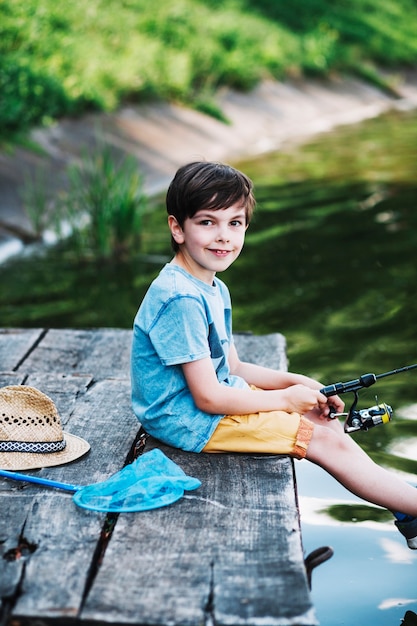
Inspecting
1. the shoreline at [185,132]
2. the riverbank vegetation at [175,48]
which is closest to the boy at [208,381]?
the shoreline at [185,132]

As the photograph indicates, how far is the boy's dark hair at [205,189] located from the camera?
2.98 metres

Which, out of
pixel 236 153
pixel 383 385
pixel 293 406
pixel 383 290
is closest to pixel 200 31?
pixel 236 153

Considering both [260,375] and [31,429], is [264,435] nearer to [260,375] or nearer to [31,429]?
[260,375]

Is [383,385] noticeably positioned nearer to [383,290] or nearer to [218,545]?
[383,290]

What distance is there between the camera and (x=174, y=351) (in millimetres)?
2918

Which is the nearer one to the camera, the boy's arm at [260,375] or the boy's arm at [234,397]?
the boy's arm at [234,397]

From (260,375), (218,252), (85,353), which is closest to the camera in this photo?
(218,252)

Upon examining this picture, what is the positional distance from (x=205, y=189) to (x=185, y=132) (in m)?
10.7

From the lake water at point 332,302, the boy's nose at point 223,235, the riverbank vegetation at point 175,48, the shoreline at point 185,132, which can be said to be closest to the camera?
the boy's nose at point 223,235

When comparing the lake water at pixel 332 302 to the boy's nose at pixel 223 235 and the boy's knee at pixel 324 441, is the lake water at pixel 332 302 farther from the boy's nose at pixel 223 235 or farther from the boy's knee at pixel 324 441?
the boy's nose at pixel 223 235

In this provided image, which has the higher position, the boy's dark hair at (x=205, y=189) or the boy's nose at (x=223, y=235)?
the boy's dark hair at (x=205, y=189)

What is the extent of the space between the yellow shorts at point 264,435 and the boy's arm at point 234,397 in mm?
36

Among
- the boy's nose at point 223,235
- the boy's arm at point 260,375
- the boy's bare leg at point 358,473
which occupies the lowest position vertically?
the boy's arm at point 260,375

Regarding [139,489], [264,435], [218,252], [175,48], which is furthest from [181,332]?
[175,48]
